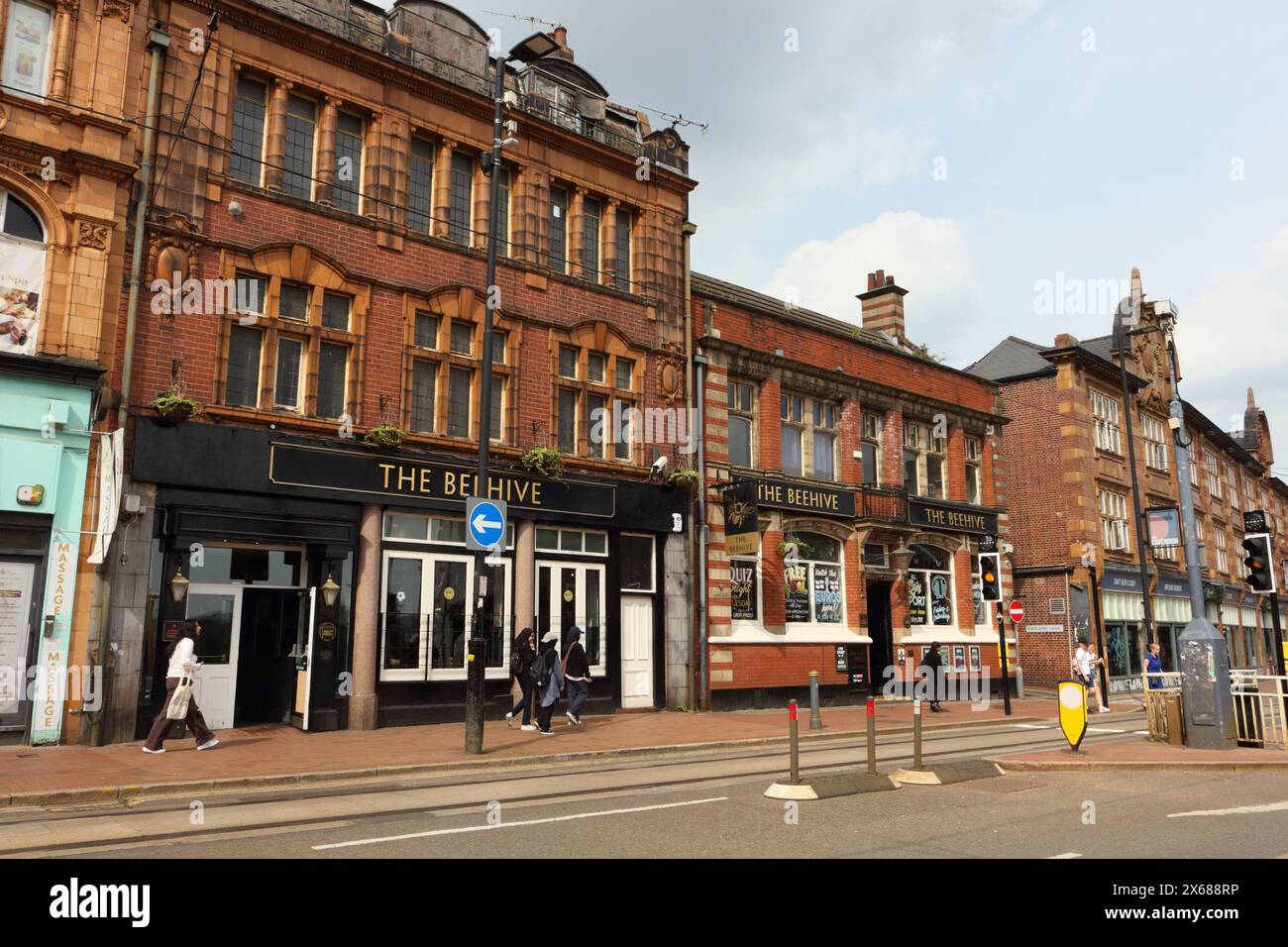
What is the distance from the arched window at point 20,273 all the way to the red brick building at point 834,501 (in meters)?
13.7

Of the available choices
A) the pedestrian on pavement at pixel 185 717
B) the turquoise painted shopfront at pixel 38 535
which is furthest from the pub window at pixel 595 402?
the turquoise painted shopfront at pixel 38 535

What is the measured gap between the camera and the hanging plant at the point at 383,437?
1734 cm

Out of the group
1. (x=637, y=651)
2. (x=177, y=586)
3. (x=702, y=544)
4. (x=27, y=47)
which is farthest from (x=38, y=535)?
(x=702, y=544)

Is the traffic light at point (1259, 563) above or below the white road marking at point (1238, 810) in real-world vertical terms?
above

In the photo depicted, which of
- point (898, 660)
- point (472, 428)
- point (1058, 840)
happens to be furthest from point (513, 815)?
point (898, 660)

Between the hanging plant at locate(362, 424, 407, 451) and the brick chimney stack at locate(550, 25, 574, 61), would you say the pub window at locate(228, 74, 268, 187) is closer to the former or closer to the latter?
the hanging plant at locate(362, 424, 407, 451)

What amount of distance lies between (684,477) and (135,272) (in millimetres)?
11694

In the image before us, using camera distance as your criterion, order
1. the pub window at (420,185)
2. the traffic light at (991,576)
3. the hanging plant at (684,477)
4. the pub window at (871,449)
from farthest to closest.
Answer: the pub window at (871,449)
the traffic light at (991,576)
the hanging plant at (684,477)
the pub window at (420,185)

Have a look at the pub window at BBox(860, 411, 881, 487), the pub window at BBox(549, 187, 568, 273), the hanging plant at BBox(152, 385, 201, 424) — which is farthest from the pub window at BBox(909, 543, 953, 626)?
the hanging plant at BBox(152, 385, 201, 424)

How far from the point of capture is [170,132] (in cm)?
1599

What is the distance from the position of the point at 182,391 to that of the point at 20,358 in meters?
2.28

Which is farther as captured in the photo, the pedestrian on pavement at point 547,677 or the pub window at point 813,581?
the pub window at point 813,581

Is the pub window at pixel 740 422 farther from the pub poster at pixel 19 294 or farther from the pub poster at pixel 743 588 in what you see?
the pub poster at pixel 19 294
